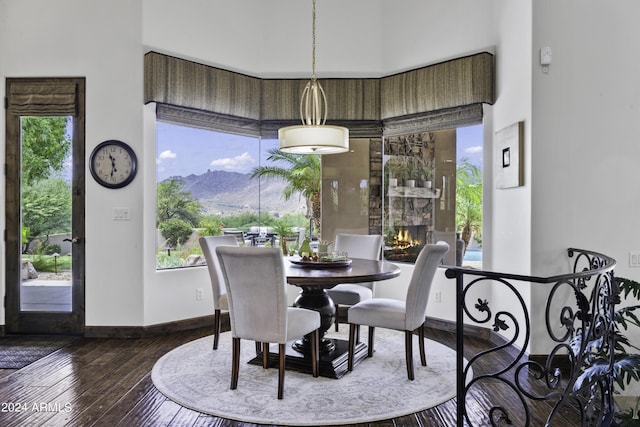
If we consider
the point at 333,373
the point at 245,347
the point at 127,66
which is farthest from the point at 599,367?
the point at 127,66

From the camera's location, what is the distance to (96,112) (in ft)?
14.0

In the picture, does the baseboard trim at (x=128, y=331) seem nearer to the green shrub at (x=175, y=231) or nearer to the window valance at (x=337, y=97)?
the green shrub at (x=175, y=231)

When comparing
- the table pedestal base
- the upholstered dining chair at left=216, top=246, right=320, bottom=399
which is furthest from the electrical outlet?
the upholstered dining chair at left=216, top=246, right=320, bottom=399

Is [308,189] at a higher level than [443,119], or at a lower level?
lower

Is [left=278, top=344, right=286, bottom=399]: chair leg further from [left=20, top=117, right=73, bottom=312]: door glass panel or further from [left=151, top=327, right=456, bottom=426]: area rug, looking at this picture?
[left=20, top=117, right=73, bottom=312]: door glass panel

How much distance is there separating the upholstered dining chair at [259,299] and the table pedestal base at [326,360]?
17.1 inches

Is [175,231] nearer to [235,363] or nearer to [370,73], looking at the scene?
[235,363]

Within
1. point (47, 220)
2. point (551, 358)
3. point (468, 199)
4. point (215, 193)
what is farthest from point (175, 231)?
point (551, 358)

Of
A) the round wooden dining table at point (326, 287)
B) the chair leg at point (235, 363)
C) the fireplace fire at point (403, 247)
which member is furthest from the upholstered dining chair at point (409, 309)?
the fireplace fire at point (403, 247)

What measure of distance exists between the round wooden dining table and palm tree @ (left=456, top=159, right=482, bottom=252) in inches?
51.7

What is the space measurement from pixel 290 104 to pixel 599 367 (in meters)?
3.87

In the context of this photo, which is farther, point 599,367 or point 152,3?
point 152,3

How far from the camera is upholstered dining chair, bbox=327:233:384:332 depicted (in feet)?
13.3

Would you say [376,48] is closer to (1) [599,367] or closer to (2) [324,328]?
(2) [324,328]
